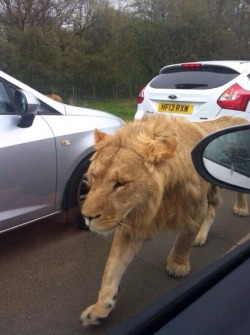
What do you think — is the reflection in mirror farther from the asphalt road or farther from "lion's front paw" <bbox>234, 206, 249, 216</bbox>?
"lion's front paw" <bbox>234, 206, 249, 216</bbox>

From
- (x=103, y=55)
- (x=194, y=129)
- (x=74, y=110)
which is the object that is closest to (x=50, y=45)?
(x=103, y=55)

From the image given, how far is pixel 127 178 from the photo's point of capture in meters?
2.29

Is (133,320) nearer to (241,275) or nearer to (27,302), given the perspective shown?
(241,275)

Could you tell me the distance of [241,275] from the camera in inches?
53.9

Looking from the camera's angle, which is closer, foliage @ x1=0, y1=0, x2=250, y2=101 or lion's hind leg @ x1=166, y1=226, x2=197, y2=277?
lion's hind leg @ x1=166, y1=226, x2=197, y2=277

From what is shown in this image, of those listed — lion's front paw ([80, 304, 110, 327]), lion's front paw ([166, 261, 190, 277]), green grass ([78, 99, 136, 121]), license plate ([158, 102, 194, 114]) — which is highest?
license plate ([158, 102, 194, 114])

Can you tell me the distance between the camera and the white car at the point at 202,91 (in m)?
5.41

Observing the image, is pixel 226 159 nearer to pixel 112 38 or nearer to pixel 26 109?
pixel 26 109

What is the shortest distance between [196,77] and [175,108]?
0.58 m

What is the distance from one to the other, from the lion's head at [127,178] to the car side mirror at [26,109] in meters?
1.01

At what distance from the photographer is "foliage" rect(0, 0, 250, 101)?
17.2 metres

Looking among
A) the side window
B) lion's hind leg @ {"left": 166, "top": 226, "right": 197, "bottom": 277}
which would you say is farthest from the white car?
lion's hind leg @ {"left": 166, "top": 226, "right": 197, "bottom": 277}

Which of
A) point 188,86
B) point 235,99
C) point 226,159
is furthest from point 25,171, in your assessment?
point 188,86

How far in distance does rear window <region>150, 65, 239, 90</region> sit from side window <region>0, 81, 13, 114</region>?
317cm
